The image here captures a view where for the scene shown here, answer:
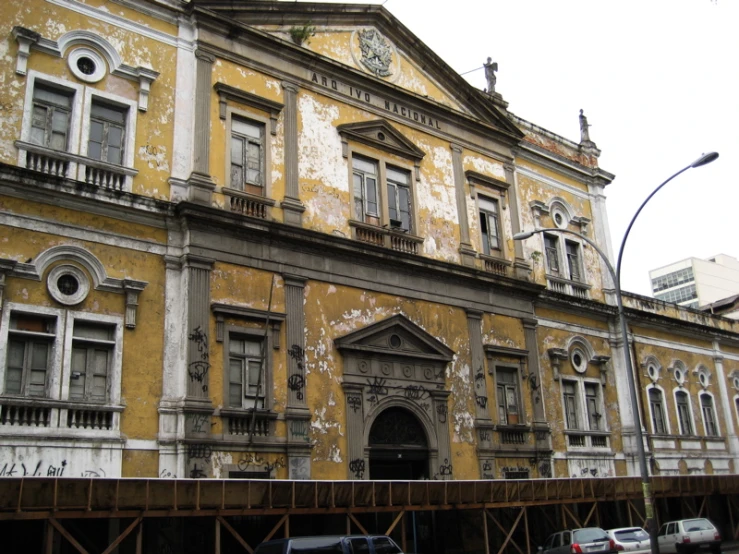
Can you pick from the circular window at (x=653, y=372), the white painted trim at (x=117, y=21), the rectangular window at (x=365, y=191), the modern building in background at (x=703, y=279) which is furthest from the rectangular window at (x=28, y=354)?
the modern building in background at (x=703, y=279)

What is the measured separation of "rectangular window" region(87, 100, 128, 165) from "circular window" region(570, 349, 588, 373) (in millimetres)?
15575

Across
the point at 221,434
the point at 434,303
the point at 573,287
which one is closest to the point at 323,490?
the point at 221,434

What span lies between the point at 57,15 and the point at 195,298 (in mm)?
6658

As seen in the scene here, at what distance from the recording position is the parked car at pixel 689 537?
2122cm

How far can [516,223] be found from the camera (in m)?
25.2

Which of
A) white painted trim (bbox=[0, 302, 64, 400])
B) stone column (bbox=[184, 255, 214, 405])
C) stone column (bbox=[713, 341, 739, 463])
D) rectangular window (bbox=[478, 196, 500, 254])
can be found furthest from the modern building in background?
white painted trim (bbox=[0, 302, 64, 400])

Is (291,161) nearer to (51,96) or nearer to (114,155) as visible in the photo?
(114,155)

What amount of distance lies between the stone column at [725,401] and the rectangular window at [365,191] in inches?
727

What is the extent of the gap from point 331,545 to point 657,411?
19.3 metres

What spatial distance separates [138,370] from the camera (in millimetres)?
15805

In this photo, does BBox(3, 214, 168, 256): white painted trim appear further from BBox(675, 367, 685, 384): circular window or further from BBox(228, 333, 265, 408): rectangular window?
BBox(675, 367, 685, 384): circular window

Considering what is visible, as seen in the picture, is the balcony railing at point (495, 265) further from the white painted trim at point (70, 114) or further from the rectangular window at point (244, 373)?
the white painted trim at point (70, 114)

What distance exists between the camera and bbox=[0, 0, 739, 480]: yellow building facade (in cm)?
1539

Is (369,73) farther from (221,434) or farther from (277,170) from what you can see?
(221,434)
